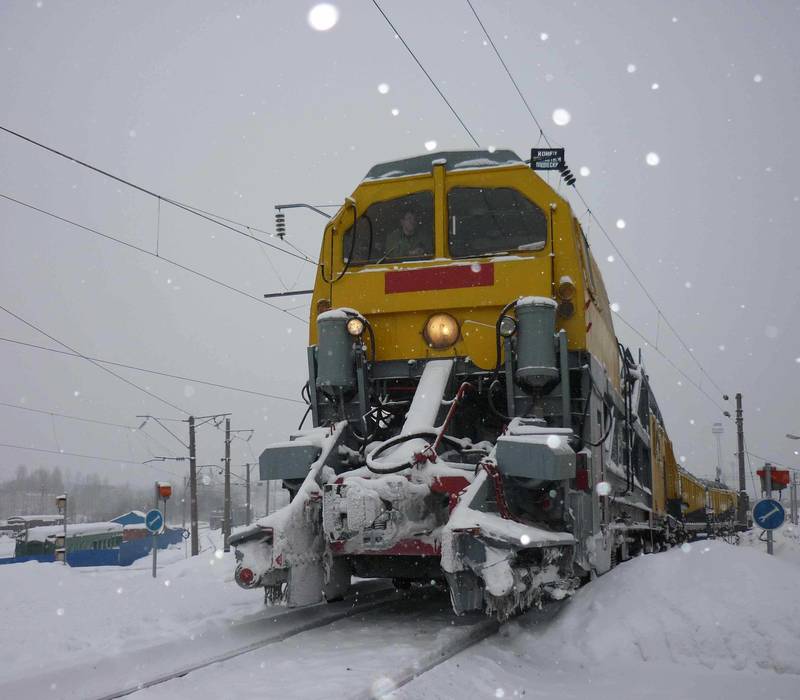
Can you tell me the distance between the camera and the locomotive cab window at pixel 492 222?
761 centimetres

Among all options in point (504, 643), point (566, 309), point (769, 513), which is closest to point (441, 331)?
point (566, 309)

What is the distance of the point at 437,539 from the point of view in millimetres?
6094

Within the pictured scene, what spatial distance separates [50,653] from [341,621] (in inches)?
92.4

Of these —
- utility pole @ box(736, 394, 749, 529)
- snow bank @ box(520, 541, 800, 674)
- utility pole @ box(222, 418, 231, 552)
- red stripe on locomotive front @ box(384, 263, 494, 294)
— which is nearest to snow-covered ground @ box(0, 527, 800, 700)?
snow bank @ box(520, 541, 800, 674)

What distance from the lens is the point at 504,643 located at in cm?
605

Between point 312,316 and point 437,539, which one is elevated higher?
point 312,316

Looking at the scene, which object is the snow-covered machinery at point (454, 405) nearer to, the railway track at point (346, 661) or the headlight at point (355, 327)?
the headlight at point (355, 327)

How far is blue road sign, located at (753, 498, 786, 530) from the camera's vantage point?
10750mm

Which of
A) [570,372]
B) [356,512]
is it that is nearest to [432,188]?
[570,372]

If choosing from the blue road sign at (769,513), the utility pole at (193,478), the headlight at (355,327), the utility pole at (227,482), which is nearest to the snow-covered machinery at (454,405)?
the headlight at (355,327)

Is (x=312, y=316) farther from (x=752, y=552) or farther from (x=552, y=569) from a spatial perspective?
(x=752, y=552)

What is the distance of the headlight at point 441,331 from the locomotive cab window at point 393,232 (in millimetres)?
769

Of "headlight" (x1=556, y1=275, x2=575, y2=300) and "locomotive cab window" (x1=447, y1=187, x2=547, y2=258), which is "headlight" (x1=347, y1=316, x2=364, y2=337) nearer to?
"locomotive cab window" (x1=447, y1=187, x2=547, y2=258)

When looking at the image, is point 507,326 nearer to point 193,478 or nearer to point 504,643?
point 504,643
